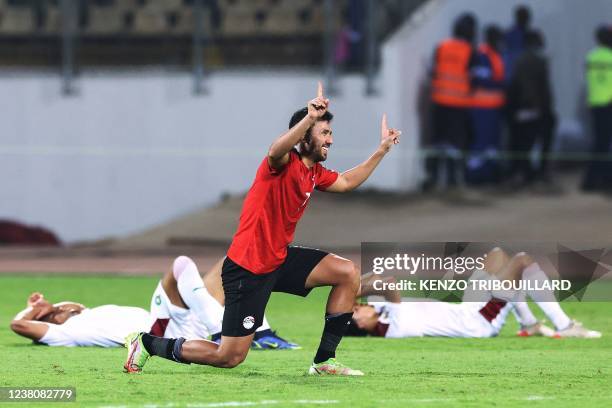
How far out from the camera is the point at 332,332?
31.0ft

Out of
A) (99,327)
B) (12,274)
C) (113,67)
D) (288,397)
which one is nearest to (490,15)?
(113,67)

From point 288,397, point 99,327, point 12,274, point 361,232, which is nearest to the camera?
point 288,397

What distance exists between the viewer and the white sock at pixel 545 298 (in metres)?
12.1

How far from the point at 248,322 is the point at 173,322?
2.13 m

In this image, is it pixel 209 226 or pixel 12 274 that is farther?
pixel 209 226

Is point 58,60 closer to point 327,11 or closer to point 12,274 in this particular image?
point 327,11

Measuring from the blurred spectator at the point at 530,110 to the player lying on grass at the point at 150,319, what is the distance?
1356 centimetres

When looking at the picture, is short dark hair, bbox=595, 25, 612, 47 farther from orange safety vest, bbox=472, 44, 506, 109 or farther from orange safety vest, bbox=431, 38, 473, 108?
orange safety vest, bbox=431, 38, 473, 108

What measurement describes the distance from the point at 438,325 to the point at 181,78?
13344mm

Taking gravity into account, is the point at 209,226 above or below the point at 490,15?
below

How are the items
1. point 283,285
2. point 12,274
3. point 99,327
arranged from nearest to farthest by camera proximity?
point 283,285
point 99,327
point 12,274

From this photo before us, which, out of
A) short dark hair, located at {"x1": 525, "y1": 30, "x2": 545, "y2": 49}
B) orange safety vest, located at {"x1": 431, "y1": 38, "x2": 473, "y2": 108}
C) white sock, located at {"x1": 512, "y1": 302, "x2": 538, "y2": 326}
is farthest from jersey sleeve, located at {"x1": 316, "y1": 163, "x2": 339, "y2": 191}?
short dark hair, located at {"x1": 525, "y1": 30, "x2": 545, "y2": 49}

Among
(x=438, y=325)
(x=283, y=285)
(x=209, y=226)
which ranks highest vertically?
(x=283, y=285)

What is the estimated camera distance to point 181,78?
25.0 m
